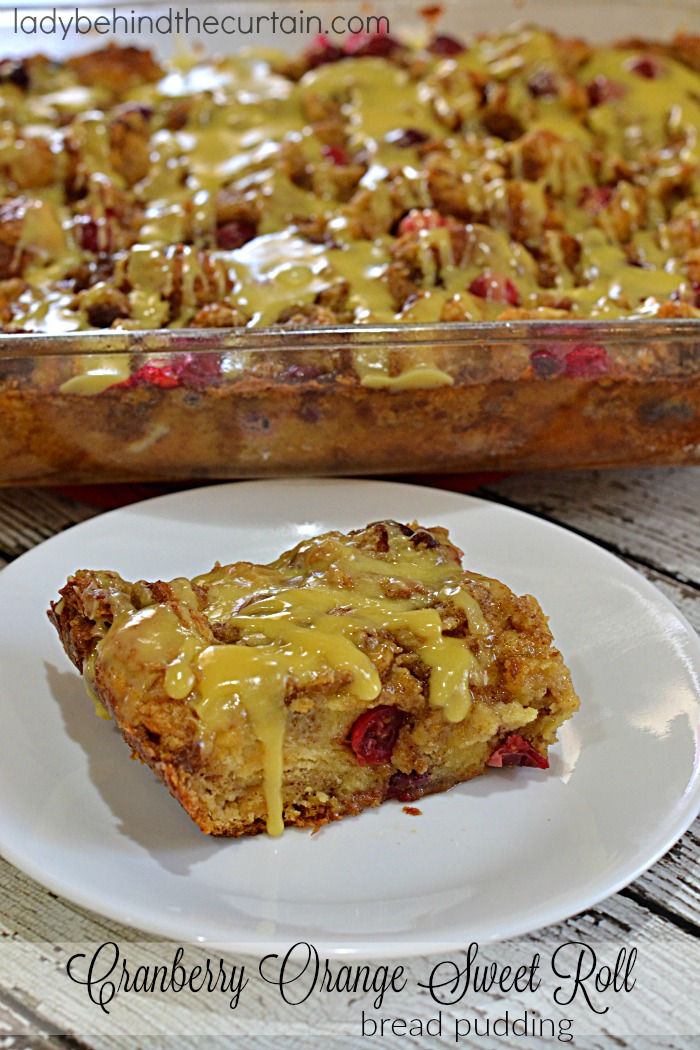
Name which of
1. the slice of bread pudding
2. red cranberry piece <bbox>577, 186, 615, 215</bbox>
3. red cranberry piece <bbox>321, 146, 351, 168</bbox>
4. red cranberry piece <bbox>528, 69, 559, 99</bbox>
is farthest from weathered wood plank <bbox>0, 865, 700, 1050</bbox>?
red cranberry piece <bbox>528, 69, 559, 99</bbox>

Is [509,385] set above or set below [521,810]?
above

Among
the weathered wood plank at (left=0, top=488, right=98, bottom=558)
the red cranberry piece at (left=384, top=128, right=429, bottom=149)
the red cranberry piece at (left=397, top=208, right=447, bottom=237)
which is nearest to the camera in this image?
the weathered wood plank at (left=0, top=488, right=98, bottom=558)

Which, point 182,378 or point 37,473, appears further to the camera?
point 37,473

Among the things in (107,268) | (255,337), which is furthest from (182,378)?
(107,268)

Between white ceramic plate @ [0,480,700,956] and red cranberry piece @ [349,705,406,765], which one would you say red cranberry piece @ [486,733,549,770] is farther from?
red cranberry piece @ [349,705,406,765]

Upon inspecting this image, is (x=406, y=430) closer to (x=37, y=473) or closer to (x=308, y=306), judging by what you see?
(x=308, y=306)

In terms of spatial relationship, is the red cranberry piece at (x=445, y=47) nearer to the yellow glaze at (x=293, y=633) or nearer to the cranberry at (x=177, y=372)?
the cranberry at (x=177, y=372)

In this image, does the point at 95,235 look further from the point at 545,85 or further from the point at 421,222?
the point at 545,85
